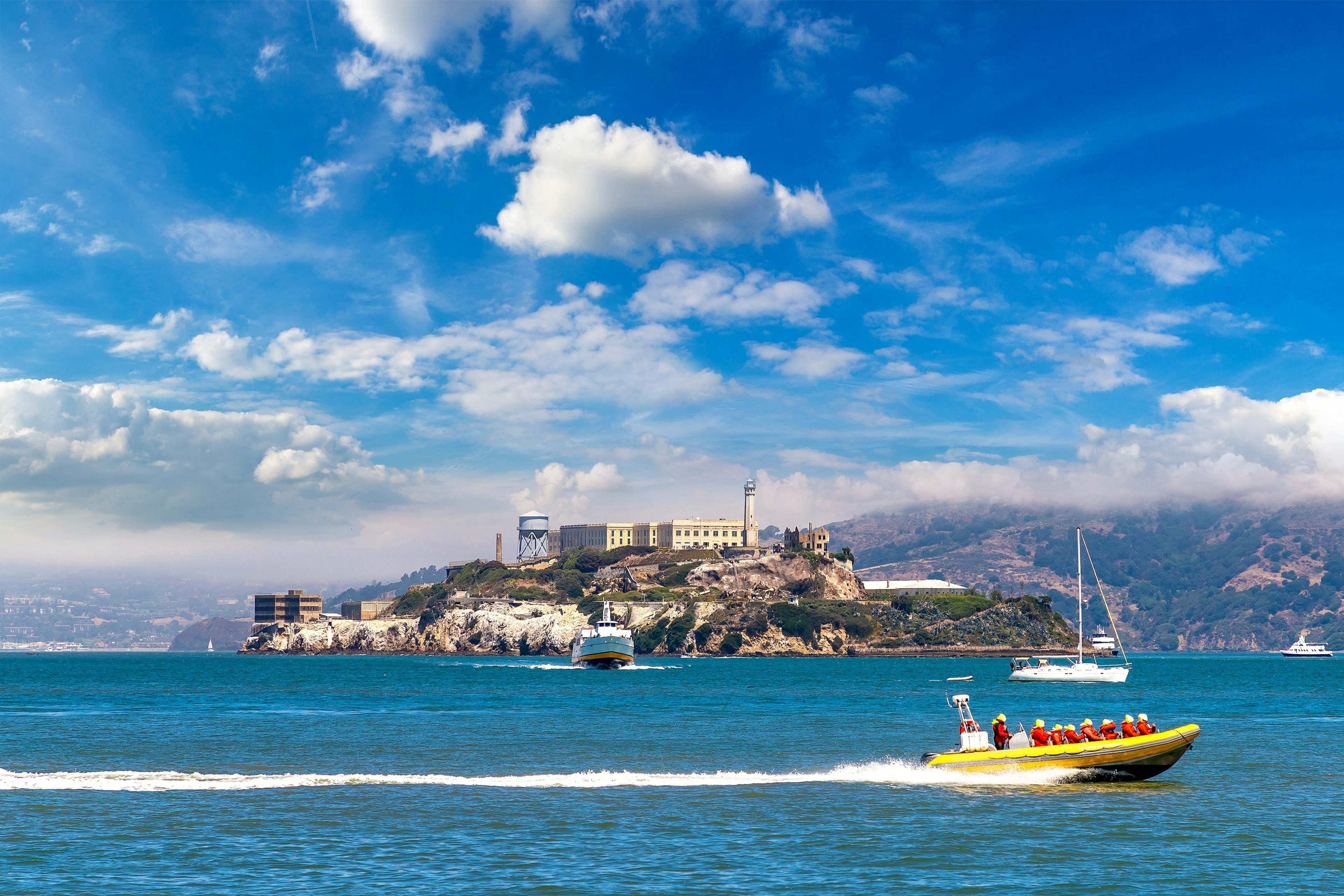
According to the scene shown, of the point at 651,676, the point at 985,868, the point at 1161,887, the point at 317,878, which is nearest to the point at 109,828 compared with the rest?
the point at 317,878

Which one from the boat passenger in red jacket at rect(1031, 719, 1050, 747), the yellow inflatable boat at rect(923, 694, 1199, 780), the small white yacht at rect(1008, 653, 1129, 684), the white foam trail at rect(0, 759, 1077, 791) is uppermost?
the boat passenger in red jacket at rect(1031, 719, 1050, 747)

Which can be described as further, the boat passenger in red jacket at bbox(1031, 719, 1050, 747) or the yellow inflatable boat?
the boat passenger in red jacket at bbox(1031, 719, 1050, 747)

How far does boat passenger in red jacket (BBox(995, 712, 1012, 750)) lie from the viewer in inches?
1955

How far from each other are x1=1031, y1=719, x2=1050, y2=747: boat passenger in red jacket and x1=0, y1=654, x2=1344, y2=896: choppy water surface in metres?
1.36

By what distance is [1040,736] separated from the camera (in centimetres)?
4991

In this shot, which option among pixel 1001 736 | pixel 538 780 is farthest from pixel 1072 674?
pixel 538 780

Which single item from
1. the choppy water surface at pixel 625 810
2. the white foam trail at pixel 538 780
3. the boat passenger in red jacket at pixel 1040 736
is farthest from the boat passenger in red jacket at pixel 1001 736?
the choppy water surface at pixel 625 810

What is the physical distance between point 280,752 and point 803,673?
461ft

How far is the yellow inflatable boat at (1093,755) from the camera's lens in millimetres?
48875

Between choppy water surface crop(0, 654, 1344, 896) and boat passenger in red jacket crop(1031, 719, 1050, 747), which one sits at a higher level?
boat passenger in red jacket crop(1031, 719, 1050, 747)

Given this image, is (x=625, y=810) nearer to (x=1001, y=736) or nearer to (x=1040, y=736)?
(x=1001, y=736)

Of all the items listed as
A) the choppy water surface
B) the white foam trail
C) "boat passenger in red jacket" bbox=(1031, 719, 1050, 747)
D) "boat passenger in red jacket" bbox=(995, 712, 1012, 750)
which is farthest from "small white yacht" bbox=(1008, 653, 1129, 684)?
"boat passenger in red jacket" bbox=(995, 712, 1012, 750)

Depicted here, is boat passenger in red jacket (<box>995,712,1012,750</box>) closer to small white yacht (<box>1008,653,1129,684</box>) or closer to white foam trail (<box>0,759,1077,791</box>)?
white foam trail (<box>0,759,1077,791</box>)

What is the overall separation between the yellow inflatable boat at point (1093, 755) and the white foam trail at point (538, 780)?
0.41 metres
